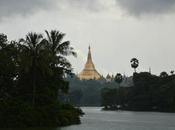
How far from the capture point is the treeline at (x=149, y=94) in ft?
504

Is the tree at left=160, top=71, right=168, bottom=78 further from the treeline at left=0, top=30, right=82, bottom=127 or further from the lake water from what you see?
the treeline at left=0, top=30, right=82, bottom=127

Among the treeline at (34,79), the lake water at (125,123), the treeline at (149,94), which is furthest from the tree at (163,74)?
the treeline at (34,79)

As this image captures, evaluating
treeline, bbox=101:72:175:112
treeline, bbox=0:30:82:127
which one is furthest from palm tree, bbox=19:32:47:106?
treeline, bbox=101:72:175:112

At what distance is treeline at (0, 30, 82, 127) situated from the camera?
66000mm

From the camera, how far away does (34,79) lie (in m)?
70.8

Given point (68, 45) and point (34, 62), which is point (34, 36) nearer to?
point (34, 62)

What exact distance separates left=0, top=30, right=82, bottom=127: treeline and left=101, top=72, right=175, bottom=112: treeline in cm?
7932

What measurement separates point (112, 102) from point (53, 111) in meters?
115

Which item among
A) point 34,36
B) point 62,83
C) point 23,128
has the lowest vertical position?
point 23,128

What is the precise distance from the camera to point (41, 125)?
67062 mm

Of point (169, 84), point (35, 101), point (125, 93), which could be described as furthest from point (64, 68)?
point (125, 93)

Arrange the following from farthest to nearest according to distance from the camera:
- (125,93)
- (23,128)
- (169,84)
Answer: (125,93) → (169,84) → (23,128)

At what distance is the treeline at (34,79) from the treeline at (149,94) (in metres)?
79.3

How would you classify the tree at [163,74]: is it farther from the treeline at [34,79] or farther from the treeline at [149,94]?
the treeline at [34,79]
